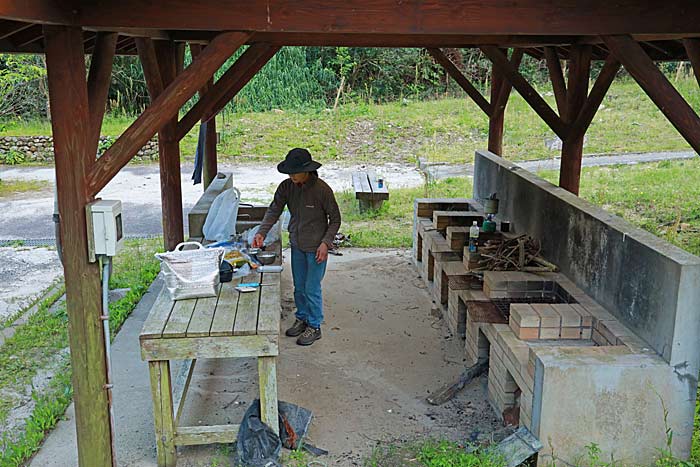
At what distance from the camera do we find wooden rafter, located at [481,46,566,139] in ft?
22.3

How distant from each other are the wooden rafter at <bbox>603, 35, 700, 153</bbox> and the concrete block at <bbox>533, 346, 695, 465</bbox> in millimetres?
1381

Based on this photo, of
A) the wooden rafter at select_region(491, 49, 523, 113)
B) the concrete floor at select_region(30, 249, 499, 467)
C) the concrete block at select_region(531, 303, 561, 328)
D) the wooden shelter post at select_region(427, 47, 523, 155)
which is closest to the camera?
the concrete floor at select_region(30, 249, 499, 467)

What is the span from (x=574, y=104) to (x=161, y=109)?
4.56 metres

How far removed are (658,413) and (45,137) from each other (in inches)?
674

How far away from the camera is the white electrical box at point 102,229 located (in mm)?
3604

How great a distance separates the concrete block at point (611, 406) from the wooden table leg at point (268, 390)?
1.52 meters

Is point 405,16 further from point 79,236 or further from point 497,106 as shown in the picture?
point 497,106

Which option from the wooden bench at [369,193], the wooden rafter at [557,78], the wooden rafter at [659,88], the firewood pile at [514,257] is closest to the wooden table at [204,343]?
the firewood pile at [514,257]

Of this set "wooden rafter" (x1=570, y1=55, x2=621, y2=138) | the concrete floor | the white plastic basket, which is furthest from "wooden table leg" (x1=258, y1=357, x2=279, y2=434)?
"wooden rafter" (x1=570, y1=55, x2=621, y2=138)

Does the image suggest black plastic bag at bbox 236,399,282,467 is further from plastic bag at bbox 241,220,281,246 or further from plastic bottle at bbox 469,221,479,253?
plastic bottle at bbox 469,221,479,253

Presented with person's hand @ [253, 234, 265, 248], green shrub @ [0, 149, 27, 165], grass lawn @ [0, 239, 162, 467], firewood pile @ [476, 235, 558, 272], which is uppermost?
person's hand @ [253, 234, 265, 248]

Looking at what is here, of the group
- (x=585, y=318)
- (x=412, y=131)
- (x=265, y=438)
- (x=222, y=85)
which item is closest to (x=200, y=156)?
(x=222, y=85)

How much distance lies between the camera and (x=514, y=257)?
229 inches

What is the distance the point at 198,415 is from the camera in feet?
15.8
